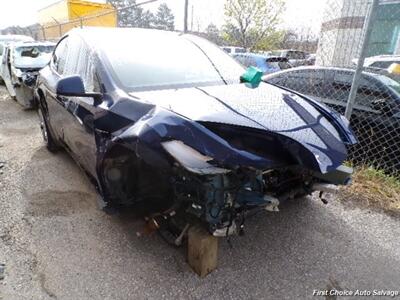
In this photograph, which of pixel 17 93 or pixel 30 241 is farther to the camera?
pixel 17 93

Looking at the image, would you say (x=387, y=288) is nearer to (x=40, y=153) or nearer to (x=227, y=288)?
(x=227, y=288)

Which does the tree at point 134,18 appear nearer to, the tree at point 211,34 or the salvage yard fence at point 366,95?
the tree at point 211,34

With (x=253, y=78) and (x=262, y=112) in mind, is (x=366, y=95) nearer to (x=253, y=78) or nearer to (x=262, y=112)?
(x=253, y=78)

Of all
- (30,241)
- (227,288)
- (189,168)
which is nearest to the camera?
(189,168)

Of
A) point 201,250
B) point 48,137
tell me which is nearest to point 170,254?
point 201,250

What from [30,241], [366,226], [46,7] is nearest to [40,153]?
[30,241]

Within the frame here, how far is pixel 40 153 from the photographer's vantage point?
4.81 m

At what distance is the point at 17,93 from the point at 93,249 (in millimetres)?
6071

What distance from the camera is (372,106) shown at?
423cm

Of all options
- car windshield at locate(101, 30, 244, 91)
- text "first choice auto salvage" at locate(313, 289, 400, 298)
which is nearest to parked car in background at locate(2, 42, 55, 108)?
car windshield at locate(101, 30, 244, 91)

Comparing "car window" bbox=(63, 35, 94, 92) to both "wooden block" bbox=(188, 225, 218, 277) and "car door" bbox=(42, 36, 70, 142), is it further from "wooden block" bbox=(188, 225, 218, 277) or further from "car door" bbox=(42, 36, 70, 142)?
"wooden block" bbox=(188, 225, 218, 277)

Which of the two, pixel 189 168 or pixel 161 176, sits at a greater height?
pixel 189 168

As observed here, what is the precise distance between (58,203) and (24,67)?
17.3ft

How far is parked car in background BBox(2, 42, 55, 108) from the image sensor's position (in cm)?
689
